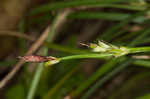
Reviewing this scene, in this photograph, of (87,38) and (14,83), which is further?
(87,38)

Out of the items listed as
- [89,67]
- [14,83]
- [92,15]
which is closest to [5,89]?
[14,83]

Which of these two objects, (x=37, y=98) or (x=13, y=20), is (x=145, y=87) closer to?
(x=37, y=98)

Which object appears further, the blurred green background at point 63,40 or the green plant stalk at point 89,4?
the blurred green background at point 63,40

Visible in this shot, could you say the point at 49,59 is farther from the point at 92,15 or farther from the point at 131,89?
the point at 131,89

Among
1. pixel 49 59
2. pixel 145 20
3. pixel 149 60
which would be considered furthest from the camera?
pixel 145 20

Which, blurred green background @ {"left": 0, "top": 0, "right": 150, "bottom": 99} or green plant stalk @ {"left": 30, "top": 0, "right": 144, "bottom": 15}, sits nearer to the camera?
green plant stalk @ {"left": 30, "top": 0, "right": 144, "bottom": 15}

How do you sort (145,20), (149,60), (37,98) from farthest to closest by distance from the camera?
1. (37,98)
2. (145,20)
3. (149,60)

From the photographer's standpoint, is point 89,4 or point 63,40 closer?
point 89,4

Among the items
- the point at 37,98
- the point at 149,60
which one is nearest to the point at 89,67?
the point at 37,98

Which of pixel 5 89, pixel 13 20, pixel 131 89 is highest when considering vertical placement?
pixel 13 20

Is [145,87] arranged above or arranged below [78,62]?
below
